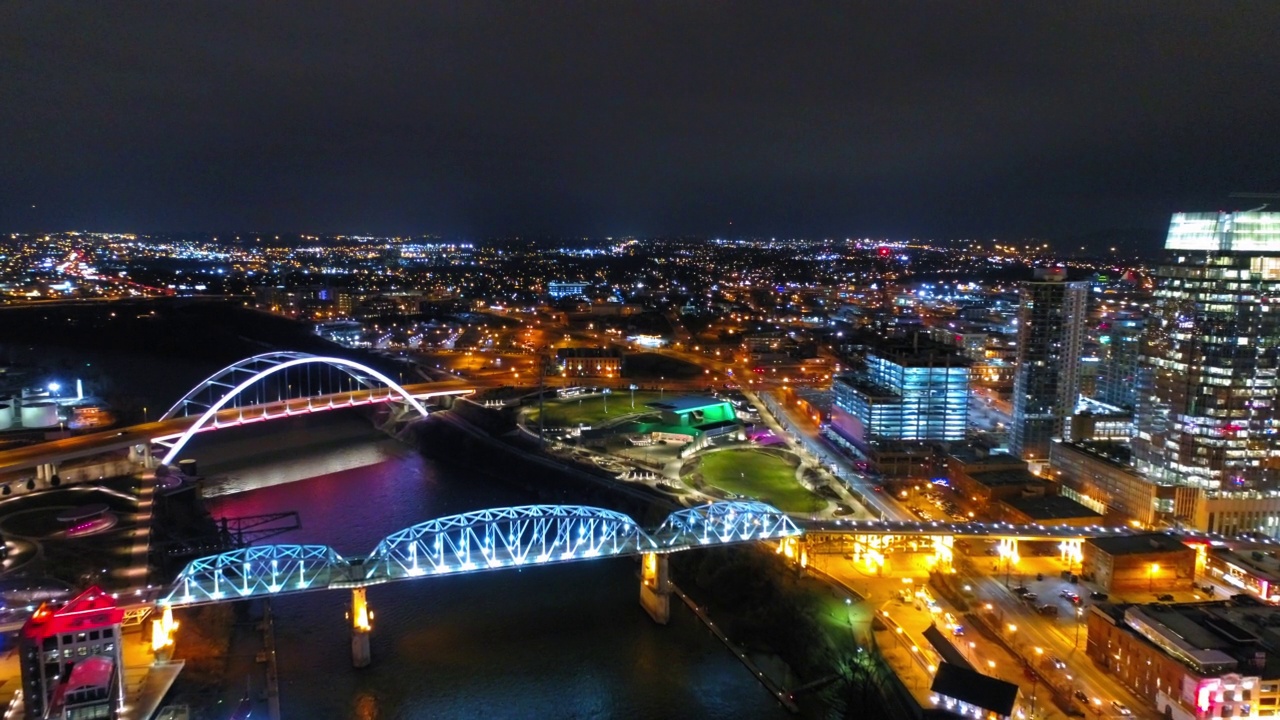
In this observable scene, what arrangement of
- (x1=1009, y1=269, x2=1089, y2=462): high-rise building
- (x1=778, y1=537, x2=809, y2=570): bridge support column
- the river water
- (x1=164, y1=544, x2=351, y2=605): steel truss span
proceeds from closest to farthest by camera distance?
the river water → (x1=164, y1=544, x2=351, y2=605): steel truss span → (x1=778, y1=537, x2=809, y2=570): bridge support column → (x1=1009, y1=269, x2=1089, y2=462): high-rise building

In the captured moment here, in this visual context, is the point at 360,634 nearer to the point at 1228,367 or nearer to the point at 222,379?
the point at 1228,367

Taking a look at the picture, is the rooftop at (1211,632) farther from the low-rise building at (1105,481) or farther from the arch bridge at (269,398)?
the arch bridge at (269,398)

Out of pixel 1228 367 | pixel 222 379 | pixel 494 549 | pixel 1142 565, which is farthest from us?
pixel 222 379

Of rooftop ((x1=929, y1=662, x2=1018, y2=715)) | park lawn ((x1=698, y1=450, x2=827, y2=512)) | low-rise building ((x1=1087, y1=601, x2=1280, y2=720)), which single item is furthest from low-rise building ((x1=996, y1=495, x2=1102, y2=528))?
rooftop ((x1=929, y1=662, x2=1018, y2=715))

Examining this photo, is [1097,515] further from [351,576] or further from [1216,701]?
[351,576]

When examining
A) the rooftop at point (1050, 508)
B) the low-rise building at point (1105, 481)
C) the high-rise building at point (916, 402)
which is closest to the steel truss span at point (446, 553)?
the rooftop at point (1050, 508)

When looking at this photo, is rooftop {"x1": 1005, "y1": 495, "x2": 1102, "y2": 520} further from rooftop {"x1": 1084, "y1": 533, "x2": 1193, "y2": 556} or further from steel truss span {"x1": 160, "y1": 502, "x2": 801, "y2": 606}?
steel truss span {"x1": 160, "y1": 502, "x2": 801, "y2": 606}

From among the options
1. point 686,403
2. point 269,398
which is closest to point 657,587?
point 686,403
